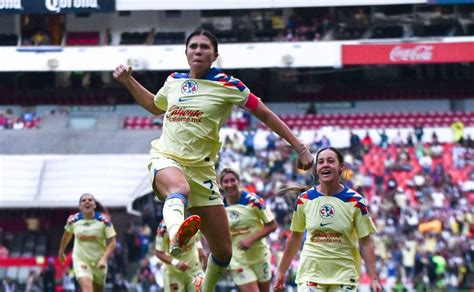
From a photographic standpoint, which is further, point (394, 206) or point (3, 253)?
point (394, 206)

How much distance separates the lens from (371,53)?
4353 centimetres

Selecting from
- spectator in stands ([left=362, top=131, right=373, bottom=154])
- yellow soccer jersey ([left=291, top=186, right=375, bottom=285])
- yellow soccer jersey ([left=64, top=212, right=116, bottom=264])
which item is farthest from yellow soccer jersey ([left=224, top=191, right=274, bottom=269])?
spectator in stands ([left=362, top=131, right=373, bottom=154])

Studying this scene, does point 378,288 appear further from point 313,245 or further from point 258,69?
point 258,69

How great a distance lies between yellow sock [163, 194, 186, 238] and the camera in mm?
9445

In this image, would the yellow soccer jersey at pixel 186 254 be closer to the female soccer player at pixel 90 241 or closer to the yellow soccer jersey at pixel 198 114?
the female soccer player at pixel 90 241

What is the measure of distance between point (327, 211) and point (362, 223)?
342 mm

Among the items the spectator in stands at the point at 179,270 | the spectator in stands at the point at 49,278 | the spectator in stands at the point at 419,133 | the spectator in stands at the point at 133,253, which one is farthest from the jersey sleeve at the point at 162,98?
the spectator in stands at the point at 419,133

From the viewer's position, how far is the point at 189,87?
34.2ft

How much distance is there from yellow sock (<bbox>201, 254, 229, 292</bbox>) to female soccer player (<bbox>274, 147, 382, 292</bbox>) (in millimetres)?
628

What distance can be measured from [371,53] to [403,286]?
1785cm

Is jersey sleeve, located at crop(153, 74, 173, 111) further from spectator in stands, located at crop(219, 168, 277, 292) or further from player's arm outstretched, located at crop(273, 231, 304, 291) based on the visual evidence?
spectator in stands, located at crop(219, 168, 277, 292)

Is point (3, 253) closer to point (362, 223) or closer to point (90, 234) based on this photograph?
point (90, 234)

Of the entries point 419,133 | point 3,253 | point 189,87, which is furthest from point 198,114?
point 419,133

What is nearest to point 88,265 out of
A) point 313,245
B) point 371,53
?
point 313,245
